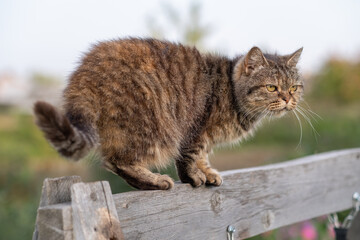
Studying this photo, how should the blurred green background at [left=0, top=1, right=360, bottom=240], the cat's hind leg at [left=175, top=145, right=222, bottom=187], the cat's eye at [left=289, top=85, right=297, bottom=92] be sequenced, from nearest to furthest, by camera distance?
the cat's hind leg at [left=175, top=145, right=222, bottom=187] < the cat's eye at [left=289, top=85, right=297, bottom=92] < the blurred green background at [left=0, top=1, right=360, bottom=240]

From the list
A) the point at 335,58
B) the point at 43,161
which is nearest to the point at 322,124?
the point at 335,58

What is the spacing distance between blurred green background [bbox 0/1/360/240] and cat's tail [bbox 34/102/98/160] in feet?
1.36

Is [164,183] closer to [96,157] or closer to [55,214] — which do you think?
[96,157]

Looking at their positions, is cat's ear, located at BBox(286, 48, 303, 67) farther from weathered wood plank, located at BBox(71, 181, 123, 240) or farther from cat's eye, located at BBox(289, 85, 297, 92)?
weathered wood plank, located at BBox(71, 181, 123, 240)

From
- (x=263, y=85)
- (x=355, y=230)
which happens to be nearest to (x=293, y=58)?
(x=263, y=85)

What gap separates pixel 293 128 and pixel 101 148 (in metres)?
7.49

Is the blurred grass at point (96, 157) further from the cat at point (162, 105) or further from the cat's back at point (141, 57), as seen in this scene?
the cat's back at point (141, 57)

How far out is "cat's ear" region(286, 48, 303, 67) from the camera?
8.39ft

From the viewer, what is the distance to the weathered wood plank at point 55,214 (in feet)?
4.19

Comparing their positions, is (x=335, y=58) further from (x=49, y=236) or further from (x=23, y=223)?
(x=49, y=236)

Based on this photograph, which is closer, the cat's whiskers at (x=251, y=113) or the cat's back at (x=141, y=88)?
the cat's back at (x=141, y=88)

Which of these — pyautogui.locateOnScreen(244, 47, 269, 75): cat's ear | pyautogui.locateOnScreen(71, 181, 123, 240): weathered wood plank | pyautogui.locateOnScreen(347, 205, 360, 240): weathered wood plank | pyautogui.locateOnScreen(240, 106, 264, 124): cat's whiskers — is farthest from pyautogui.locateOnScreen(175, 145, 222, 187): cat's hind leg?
pyautogui.locateOnScreen(347, 205, 360, 240): weathered wood plank

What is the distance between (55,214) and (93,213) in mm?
106

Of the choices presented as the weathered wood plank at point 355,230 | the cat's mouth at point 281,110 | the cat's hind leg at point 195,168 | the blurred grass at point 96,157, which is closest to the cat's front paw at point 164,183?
the cat's hind leg at point 195,168
